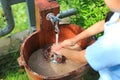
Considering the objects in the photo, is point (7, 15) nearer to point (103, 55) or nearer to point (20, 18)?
point (20, 18)

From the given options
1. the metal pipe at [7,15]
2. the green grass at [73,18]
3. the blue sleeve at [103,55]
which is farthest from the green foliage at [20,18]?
the blue sleeve at [103,55]

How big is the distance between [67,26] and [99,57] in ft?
3.02

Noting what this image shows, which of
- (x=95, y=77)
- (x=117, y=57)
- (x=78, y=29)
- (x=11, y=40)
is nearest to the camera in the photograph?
(x=117, y=57)

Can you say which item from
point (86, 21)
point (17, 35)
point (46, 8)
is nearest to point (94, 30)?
point (46, 8)

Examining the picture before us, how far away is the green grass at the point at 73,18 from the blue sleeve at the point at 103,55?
3.77 ft

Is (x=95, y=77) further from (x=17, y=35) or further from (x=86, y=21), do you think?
(x=17, y=35)

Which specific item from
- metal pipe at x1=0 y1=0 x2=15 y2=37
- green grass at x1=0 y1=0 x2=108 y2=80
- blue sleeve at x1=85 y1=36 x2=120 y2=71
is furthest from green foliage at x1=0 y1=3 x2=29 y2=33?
blue sleeve at x1=85 y1=36 x2=120 y2=71

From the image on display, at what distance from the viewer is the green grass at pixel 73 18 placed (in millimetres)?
3410

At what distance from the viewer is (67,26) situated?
3.06m

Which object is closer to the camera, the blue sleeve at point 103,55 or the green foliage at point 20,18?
the blue sleeve at point 103,55

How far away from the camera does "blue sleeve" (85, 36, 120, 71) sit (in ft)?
6.92

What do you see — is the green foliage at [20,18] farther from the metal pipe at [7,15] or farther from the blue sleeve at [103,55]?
the blue sleeve at [103,55]

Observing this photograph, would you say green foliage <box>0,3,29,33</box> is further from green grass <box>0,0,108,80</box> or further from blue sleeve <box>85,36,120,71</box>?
blue sleeve <box>85,36,120,71</box>

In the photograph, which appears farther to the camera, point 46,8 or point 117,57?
point 46,8
